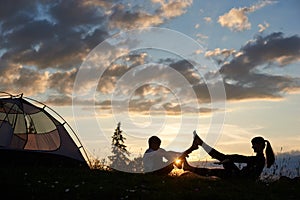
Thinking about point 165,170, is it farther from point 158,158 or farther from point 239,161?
point 239,161

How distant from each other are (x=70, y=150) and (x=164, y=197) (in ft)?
30.1

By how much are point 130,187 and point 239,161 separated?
3.47 meters

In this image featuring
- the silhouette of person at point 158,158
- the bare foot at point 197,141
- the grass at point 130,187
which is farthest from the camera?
the silhouette of person at point 158,158

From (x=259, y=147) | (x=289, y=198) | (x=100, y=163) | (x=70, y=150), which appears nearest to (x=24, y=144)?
(x=70, y=150)

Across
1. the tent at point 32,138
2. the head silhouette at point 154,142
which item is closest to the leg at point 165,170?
the head silhouette at point 154,142

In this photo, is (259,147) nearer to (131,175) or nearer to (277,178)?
(277,178)

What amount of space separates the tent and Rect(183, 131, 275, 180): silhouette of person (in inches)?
263

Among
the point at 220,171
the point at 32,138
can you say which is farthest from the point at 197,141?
the point at 32,138

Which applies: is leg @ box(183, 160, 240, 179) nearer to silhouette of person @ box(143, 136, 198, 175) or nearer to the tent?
silhouette of person @ box(143, 136, 198, 175)

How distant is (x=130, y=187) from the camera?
10.6 metres

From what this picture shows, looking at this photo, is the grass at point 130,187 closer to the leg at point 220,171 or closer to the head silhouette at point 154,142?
the leg at point 220,171

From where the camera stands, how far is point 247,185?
11516mm

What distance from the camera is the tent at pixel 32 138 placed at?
16.6 metres

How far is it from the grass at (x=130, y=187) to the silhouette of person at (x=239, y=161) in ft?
1.37
